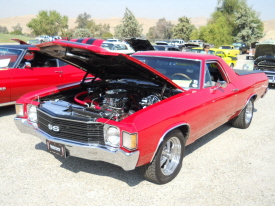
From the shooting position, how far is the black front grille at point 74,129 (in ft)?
10.1

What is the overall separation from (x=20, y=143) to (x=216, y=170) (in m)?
3.09

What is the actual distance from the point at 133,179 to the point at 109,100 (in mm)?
1112

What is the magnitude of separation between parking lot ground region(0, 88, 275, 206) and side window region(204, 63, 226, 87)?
1104 millimetres

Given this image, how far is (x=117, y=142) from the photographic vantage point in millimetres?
3018

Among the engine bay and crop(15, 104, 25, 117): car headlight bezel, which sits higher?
the engine bay

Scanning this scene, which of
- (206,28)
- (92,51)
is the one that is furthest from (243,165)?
(206,28)

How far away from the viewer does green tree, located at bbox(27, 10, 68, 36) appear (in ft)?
198

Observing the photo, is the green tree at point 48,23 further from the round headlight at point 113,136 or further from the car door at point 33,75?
the round headlight at point 113,136

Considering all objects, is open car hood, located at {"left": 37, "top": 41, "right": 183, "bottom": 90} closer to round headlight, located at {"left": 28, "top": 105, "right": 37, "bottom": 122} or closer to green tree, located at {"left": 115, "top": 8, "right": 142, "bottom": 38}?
round headlight, located at {"left": 28, "top": 105, "right": 37, "bottom": 122}

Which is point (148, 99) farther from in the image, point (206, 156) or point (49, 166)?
point (49, 166)

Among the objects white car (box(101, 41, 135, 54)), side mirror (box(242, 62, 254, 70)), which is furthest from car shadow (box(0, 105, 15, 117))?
white car (box(101, 41, 135, 54))

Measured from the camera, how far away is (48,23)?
61438 millimetres

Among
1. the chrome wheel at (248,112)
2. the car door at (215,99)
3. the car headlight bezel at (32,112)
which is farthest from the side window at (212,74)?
the car headlight bezel at (32,112)

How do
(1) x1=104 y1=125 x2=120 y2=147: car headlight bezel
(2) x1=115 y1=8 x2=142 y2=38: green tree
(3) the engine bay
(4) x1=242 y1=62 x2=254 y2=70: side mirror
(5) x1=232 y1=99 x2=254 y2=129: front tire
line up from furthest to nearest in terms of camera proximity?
(2) x1=115 y1=8 x2=142 y2=38: green tree, (4) x1=242 y1=62 x2=254 y2=70: side mirror, (5) x1=232 y1=99 x2=254 y2=129: front tire, (3) the engine bay, (1) x1=104 y1=125 x2=120 y2=147: car headlight bezel
